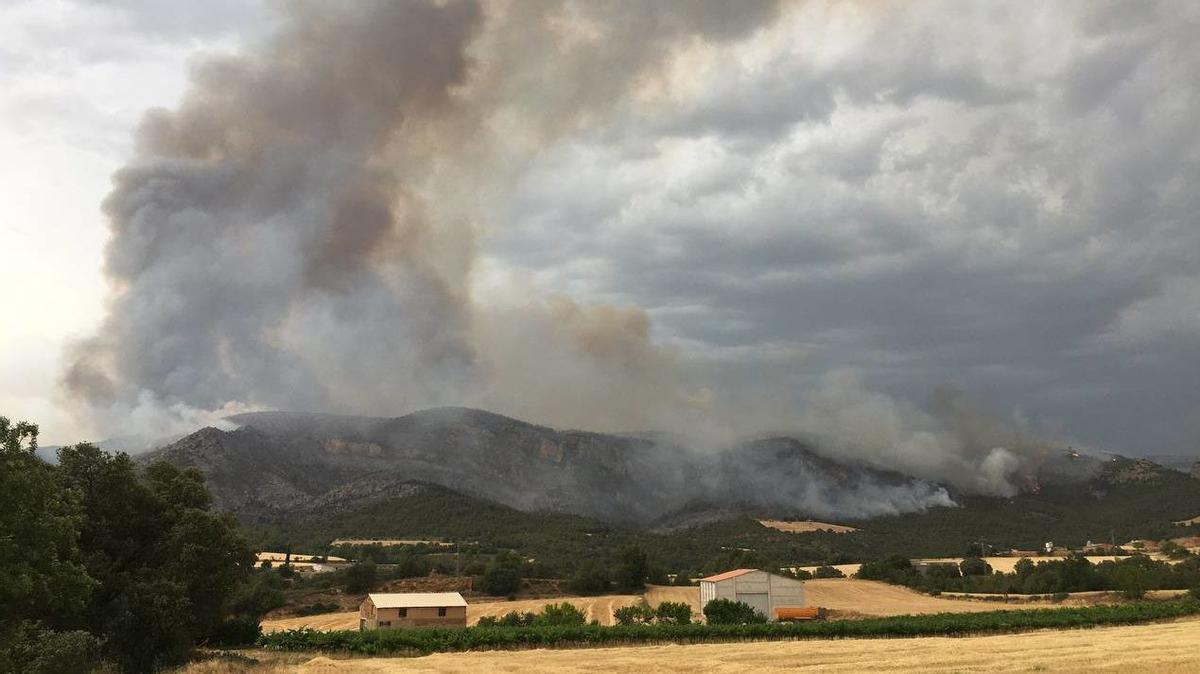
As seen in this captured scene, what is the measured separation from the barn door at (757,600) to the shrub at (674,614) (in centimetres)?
898

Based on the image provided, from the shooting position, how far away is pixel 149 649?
43.6 metres

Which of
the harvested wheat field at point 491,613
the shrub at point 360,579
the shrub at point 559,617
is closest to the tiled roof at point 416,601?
the harvested wheat field at point 491,613

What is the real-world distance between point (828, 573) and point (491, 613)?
71959 mm

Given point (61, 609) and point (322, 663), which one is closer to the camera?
point (61, 609)

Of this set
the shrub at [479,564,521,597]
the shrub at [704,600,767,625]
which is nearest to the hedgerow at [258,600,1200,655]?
the shrub at [704,600,767,625]

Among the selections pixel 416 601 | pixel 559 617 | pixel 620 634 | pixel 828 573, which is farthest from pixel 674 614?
pixel 828 573

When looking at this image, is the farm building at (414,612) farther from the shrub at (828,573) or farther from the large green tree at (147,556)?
the shrub at (828,573)

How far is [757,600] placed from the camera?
88688mm

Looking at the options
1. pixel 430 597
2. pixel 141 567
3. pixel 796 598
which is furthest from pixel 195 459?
pixel 141 567

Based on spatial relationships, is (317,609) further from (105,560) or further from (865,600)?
(865,600)

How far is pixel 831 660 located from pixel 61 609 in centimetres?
3787

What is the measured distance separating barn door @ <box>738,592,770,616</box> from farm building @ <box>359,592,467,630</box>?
27.8 m

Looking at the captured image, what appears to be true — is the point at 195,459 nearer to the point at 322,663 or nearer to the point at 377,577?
the point at 377,577

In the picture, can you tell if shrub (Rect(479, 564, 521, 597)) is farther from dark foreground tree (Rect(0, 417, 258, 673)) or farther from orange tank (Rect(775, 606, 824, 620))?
dark foreground tree (Rect(0, 417, 258, 673))
